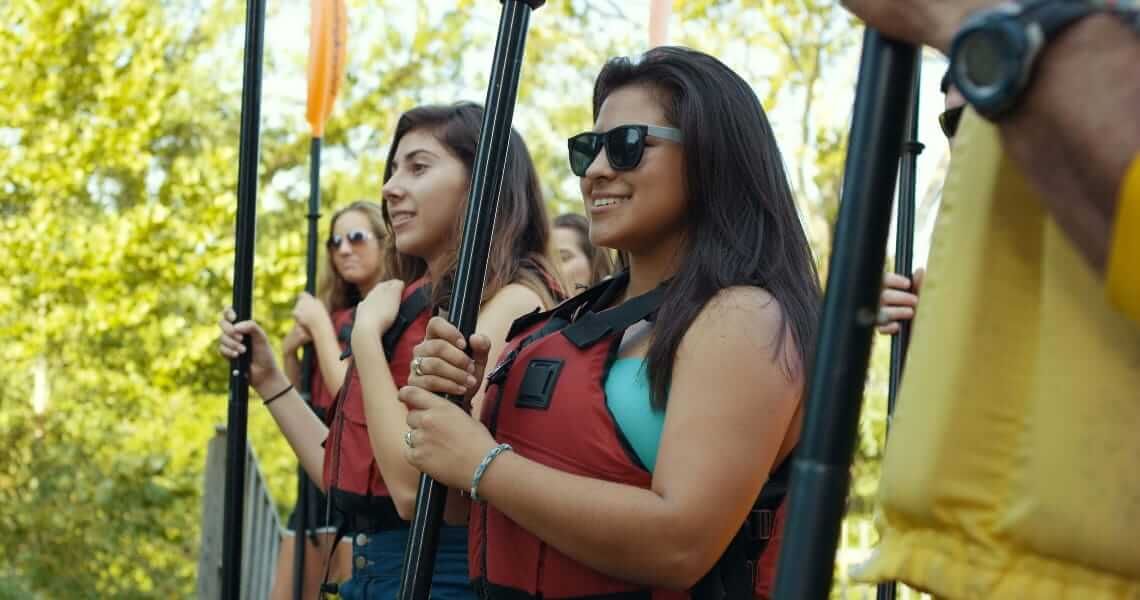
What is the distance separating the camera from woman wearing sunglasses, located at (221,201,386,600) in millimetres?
5160

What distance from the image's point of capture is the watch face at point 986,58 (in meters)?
0.89

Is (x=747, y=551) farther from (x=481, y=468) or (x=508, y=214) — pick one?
(x=508, y=214)

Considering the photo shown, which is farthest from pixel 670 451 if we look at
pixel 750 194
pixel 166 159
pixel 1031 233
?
pixel 166 159

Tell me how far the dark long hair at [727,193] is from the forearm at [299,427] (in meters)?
1.79

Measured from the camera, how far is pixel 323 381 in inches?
229

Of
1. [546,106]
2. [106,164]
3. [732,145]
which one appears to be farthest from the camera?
[546,106]

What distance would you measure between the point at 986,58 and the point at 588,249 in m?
5.26

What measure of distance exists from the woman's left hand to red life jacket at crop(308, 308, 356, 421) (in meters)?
3.61

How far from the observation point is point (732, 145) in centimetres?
240

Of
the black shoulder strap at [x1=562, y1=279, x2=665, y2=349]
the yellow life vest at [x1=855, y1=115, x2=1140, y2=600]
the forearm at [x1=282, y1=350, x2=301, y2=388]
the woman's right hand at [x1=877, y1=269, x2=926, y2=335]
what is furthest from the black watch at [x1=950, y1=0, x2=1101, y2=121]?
the forearm at [x1=282, y1=350, x2=301, y2=388]

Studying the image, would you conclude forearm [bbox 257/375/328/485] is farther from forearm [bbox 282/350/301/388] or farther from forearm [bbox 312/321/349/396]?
forearm [bbox 282/350/301/388]

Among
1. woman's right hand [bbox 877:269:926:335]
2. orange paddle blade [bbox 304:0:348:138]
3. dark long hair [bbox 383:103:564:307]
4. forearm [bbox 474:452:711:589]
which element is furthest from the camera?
orange paddle blade [bbox 304:0:348:138]

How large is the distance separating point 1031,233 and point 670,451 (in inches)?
42.2

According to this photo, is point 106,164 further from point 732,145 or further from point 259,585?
point 732,145
